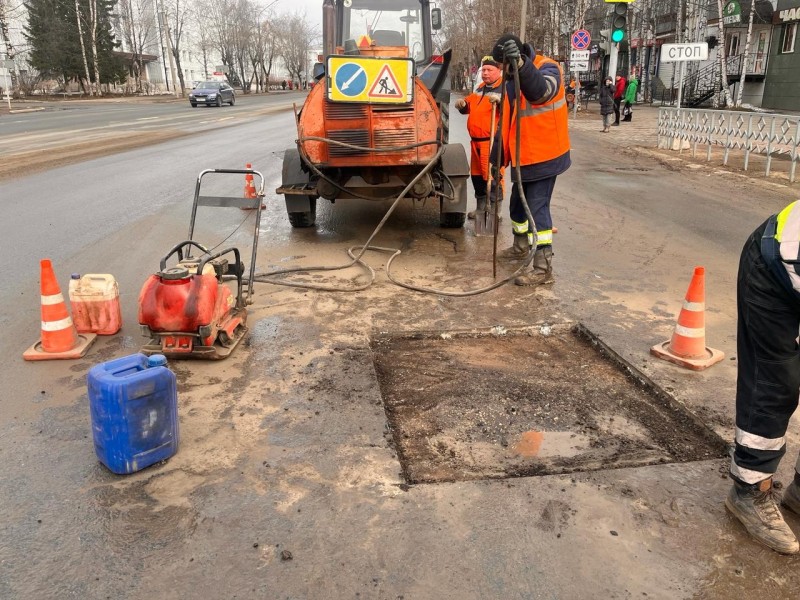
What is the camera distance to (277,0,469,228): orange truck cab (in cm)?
605

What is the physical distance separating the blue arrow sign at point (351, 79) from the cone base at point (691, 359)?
3616 millimetres

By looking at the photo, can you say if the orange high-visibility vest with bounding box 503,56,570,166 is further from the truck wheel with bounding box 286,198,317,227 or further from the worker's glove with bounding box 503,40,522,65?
the truck wheel with bounding box 286,198,317,227

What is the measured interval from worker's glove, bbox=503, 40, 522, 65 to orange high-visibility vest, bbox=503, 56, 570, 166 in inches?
23.1

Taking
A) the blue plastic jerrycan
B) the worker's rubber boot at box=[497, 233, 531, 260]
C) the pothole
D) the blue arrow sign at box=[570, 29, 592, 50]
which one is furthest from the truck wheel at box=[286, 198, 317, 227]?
the blue arrow sign at box=[570, 29, 592, 50]

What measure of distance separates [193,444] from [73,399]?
969mm

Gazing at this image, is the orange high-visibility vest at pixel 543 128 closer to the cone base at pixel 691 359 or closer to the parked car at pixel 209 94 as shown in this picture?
the cone base at pixel 691 359

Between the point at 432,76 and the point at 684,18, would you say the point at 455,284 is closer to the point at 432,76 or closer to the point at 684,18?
the point at 432,76

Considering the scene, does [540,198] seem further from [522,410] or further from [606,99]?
[606,99]

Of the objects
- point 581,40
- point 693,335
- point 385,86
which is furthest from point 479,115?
point 581,40

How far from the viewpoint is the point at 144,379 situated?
284 centimetres

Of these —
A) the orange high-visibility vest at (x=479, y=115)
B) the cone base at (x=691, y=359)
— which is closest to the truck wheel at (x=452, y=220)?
the orange high-visibility vest at (x=479, y=115)

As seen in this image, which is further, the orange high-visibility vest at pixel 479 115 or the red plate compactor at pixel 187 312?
the orange high-visibility vest at pixel 479 115

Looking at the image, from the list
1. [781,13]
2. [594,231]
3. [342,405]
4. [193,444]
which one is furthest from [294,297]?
[781,13]

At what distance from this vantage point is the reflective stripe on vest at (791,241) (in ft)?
7.19
